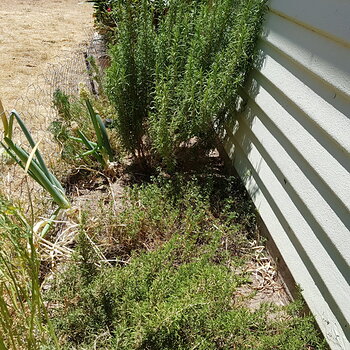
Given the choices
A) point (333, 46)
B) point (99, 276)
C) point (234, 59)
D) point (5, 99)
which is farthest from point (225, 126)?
point (5, 99)

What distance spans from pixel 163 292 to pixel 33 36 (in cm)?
810

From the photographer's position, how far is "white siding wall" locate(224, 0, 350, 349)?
1.67 metres

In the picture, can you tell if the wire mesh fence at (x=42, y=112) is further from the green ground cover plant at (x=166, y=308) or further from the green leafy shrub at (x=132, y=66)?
the green ground cover plant at (x=166, y=308)

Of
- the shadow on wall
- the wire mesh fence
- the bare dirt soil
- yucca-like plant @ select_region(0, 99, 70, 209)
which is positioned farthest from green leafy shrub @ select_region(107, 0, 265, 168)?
the bare dirt soil

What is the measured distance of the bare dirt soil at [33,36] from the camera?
5934mm

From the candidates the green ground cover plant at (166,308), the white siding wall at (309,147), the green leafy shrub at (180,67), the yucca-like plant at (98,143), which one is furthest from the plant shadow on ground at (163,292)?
the yucca-like plant at (98,143)

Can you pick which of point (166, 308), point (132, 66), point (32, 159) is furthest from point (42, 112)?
point (166, 308)

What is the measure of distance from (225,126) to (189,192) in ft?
2.78

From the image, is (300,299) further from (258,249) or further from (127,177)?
(127,177)

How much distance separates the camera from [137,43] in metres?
2.87

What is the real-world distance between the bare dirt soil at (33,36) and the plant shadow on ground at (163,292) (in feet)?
10.5

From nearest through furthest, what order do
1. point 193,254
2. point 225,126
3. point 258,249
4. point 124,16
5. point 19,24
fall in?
point 193,254
point 258,249
point 124,16
point 225,126
point 19,24

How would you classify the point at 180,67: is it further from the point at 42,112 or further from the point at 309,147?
the point at 42,112

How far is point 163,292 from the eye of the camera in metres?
1.82
